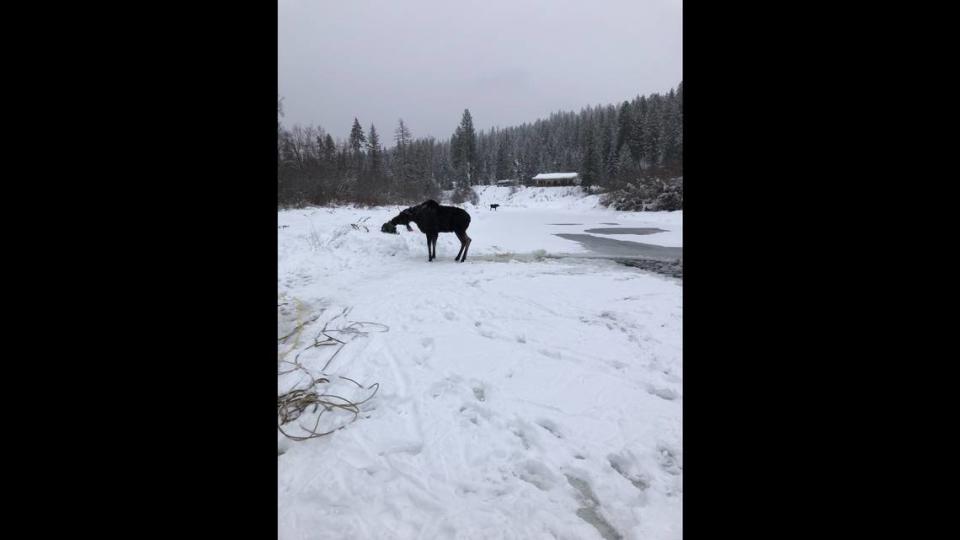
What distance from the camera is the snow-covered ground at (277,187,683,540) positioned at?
6.53 ft

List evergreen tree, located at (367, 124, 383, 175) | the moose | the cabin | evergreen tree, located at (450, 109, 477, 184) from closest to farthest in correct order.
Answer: the moose
evergreen tree, located at (367, 124, 383, 175)
the cabin
evergreen tree, located at (450, 109, 477, 184)

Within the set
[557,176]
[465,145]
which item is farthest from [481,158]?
[557,176]

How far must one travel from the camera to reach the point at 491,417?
2.87 m

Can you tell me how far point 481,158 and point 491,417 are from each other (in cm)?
9505

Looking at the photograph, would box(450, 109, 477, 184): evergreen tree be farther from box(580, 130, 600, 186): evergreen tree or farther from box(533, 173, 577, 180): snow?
box(580, 130, 600, 186): evergreen tree

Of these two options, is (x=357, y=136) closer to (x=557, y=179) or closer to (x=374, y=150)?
(x=374, y=150)

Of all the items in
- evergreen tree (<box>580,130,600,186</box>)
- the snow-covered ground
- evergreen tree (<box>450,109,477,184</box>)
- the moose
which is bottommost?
the snow-covered ground

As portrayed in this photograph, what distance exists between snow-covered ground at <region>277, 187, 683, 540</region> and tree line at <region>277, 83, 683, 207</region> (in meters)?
2.02

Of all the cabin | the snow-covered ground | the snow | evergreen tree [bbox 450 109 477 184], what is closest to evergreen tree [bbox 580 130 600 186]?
the cabin

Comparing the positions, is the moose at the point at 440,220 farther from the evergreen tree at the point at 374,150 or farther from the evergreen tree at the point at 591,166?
the evergreen tree at the point at 591,166

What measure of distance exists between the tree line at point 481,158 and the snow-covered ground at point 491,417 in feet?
6.61

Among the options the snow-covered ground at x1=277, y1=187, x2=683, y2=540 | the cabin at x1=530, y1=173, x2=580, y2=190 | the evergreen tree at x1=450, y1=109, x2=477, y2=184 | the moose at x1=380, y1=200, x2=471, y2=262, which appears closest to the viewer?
the snow-covered ground at x1=277, y1=187, x2=683, y2=540
